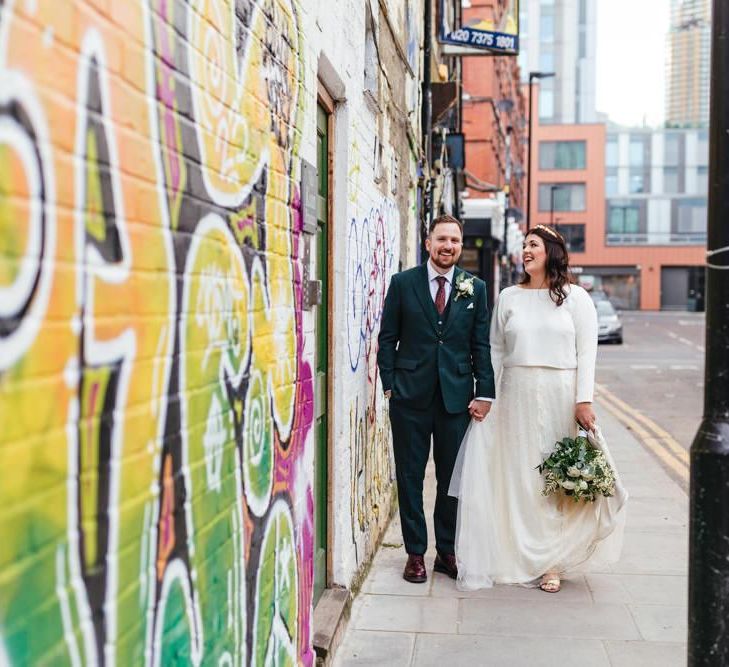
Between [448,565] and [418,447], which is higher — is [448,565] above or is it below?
below

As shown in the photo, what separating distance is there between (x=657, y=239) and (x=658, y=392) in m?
57.6

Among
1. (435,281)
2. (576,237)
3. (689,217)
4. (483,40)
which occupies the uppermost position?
(689,217)

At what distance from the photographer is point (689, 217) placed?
70.9 metres

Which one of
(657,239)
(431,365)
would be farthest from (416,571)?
(657,239)

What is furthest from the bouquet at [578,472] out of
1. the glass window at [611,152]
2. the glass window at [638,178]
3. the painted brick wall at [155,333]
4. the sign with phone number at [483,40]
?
the glass window at [638,178]

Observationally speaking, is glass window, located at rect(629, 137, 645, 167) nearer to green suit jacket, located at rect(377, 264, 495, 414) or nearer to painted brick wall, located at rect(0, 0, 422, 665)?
green suit jacket, located at rect(377, 264, 495, 414)

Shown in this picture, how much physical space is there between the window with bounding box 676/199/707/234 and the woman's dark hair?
69.7m

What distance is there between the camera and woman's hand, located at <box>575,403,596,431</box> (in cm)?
504

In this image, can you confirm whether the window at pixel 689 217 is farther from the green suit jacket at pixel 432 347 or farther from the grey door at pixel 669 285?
the green suit jacket at pixel 432 347

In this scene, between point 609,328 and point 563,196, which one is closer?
point 609,328

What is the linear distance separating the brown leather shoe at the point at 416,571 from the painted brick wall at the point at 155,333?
5.55ft

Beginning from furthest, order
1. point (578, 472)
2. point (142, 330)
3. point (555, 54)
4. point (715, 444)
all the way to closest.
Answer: point (555, 54), point (578, 472), point (715, 444), point (142, 330)

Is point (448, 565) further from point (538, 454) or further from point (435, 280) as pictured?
point (435, 280)

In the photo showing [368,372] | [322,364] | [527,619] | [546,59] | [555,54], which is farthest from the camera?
[555,54]
